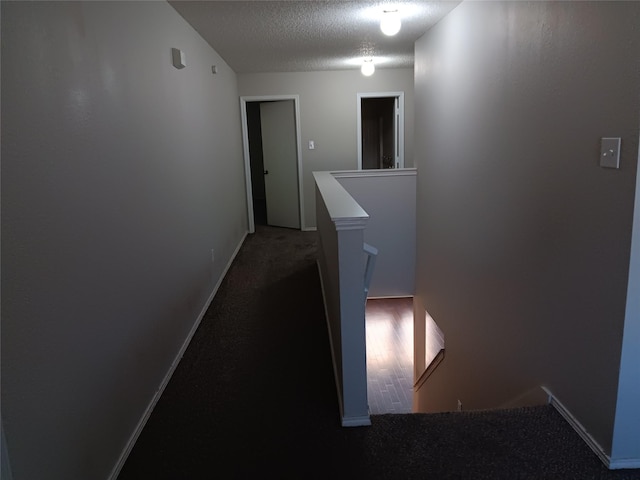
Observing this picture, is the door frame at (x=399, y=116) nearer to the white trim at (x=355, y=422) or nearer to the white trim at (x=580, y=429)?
the white trim at (x=580, y=429)

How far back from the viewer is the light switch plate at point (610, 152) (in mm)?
1903

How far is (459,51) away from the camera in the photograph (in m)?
3.79

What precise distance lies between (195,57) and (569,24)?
294 centimetres

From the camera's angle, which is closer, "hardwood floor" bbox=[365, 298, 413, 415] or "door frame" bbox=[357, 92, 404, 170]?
"hardwood floor" bbox=[365, 298, 413, 415]

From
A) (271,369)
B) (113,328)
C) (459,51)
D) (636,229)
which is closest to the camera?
(636,229)

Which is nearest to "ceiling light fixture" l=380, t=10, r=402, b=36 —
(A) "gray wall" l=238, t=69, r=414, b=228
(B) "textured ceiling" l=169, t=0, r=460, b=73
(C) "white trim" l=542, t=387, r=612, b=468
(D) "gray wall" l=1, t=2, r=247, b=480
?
(B) "textured ceiling" l=169, t=0, r=460, b=73

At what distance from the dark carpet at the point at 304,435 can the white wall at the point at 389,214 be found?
2.53 meters

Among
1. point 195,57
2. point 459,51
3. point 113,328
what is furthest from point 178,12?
point 113,328

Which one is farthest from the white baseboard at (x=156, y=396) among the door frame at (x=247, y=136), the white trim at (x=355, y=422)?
the door frame at (x=247, y=136)

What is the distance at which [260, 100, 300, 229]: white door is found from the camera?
7121 mm

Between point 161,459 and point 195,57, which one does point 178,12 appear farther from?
point 161,459

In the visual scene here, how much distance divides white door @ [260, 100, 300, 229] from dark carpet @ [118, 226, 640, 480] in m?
Result: 4.22

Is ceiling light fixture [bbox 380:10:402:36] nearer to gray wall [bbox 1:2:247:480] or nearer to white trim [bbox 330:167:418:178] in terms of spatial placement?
gray wall [bbox 1:2:247:480]

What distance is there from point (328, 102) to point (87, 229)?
5577 mm
